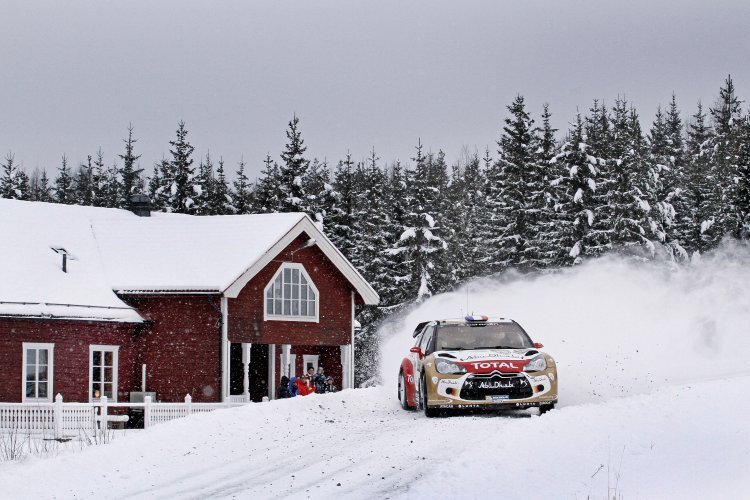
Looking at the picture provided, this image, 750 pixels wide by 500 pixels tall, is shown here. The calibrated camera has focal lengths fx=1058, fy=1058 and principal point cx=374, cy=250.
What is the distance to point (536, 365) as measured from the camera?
16.6 metres

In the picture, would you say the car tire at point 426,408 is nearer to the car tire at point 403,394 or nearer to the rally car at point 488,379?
the rally car at point 488,379

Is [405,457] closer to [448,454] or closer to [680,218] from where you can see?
[448,454]

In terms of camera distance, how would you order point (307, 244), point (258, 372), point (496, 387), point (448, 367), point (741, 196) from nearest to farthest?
1. point (496, 387)
2. point (448, 367)
3. point (307, 244)
4. point (258, 372)
5. point (741, 196)

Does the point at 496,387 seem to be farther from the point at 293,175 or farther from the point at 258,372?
the point at 293,175

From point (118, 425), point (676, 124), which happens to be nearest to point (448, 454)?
point (118, 425)

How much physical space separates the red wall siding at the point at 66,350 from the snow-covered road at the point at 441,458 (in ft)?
52.3

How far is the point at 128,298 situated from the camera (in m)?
33.8

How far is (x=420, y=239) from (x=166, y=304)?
26.4 m

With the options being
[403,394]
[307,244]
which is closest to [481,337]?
[403,394]

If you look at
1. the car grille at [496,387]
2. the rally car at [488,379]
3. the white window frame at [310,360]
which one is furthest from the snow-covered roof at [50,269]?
the car grille at [496,387]

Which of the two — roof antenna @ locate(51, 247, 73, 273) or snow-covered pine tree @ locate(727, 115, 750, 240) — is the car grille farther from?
snow-covered pine tree @ locate(727, 115, 750, 240)

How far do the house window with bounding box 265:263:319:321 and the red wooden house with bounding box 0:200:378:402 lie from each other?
0.15 feet

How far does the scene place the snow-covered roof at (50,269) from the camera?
31062mm

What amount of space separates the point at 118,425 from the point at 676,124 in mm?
68349
